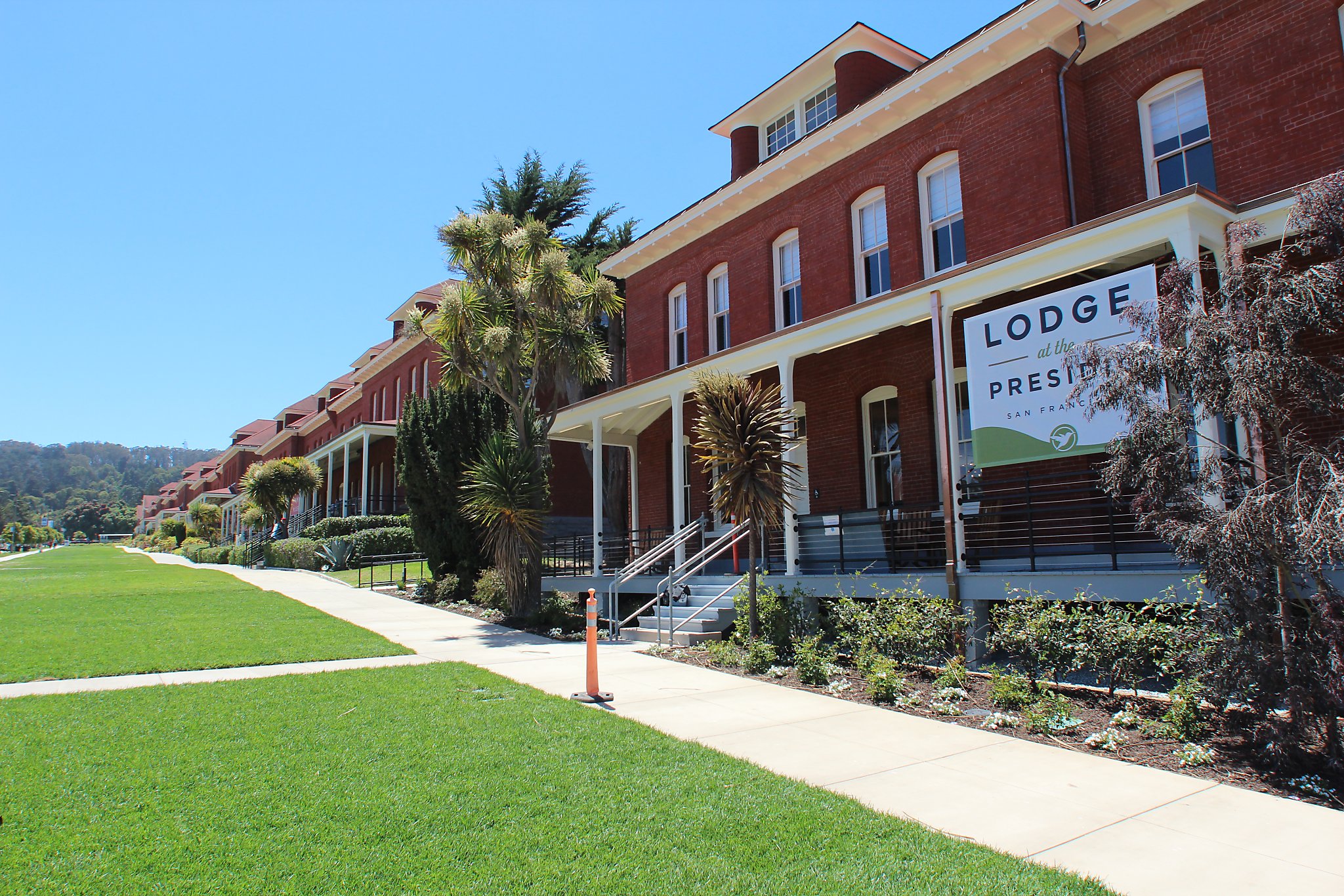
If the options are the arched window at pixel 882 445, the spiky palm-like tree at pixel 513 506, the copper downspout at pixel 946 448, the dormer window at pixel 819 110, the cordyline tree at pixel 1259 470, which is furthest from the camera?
the dormer window at pixel 819 110

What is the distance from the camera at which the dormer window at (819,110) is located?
17938mm

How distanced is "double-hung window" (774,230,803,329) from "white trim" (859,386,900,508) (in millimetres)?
2609

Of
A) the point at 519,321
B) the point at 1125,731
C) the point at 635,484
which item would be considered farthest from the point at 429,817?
the point at 635,484

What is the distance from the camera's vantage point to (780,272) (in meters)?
17.7

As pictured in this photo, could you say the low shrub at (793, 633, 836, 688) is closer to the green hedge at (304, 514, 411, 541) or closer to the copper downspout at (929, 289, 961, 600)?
the copper downspout at (929, 289, 961, 600)

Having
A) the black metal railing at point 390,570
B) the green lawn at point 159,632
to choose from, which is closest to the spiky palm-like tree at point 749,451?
the green lawn at point 159,632

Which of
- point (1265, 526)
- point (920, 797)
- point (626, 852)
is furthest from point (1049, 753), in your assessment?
point (626, 852)

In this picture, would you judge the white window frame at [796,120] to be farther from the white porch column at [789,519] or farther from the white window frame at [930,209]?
the white porch column at [789,519]

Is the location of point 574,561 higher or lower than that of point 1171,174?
lower

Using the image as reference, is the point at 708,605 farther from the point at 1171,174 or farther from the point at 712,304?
the point at 1171,174

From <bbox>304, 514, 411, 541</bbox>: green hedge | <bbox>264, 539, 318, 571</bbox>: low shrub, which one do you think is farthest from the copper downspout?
<bbox>264, 539, 318, 571</bbox>: low shrub

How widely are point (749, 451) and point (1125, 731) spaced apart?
554cm

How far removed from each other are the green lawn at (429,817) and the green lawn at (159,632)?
10.8 feet

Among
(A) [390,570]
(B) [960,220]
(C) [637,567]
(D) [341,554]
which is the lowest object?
(A) [390,570]
